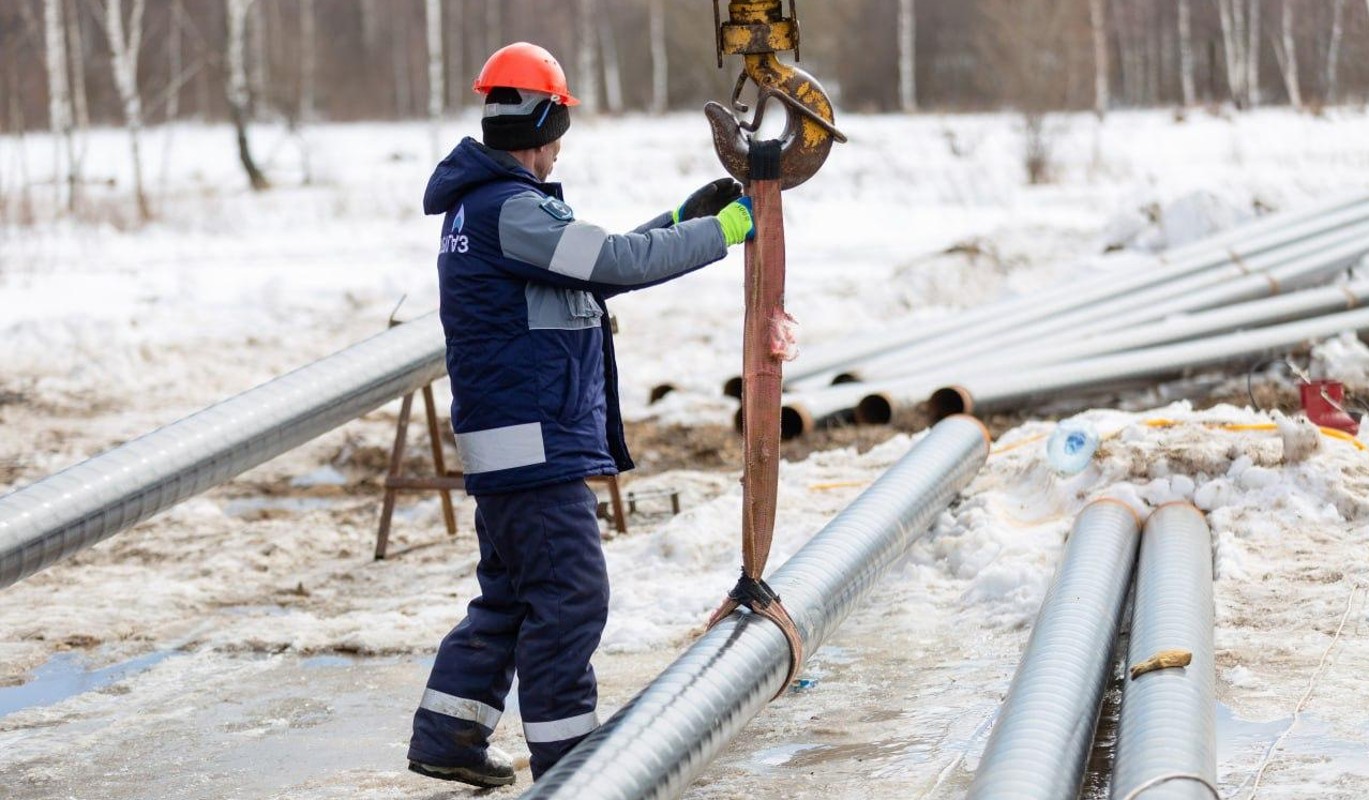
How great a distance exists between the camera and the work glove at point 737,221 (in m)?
3.78

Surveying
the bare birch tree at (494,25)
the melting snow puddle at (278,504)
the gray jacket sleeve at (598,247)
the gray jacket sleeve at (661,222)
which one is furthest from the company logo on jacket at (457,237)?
the bare birch tree at (494,25)

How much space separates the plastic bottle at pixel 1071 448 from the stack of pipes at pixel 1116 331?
6.93 ft

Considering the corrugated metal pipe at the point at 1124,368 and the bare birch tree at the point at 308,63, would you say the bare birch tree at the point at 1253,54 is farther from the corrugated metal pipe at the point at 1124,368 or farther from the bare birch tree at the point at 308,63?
the corrugated metal pipe at the point at 1124,368

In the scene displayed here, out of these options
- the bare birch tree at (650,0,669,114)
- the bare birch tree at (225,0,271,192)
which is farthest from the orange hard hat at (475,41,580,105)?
the bare birch tree at (650,0,669,114)

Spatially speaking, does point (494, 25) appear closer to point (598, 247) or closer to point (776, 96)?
point (776, 96)

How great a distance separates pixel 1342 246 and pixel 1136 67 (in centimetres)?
3418

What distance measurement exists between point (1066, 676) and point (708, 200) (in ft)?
5.00

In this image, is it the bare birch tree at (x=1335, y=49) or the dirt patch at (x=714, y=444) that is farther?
the bare birch tree at (x=1335, y=49)

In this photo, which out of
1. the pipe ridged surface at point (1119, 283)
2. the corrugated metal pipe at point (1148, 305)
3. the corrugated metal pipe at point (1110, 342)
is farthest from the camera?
the pipe ridged surface at point (1119, 283)

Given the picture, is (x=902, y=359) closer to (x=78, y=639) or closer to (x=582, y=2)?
(x=78, y=639)

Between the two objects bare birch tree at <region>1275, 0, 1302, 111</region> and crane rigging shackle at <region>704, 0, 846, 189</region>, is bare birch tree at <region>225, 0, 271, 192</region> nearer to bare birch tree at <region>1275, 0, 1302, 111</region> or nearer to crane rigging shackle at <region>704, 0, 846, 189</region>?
bare birch tree at <region>1275, 0, 1302, 111</region>

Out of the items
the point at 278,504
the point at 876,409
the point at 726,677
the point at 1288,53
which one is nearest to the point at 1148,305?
the point at 876,409

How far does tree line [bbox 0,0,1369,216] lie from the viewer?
31594mm

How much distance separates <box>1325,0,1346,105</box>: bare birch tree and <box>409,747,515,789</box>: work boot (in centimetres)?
2778
